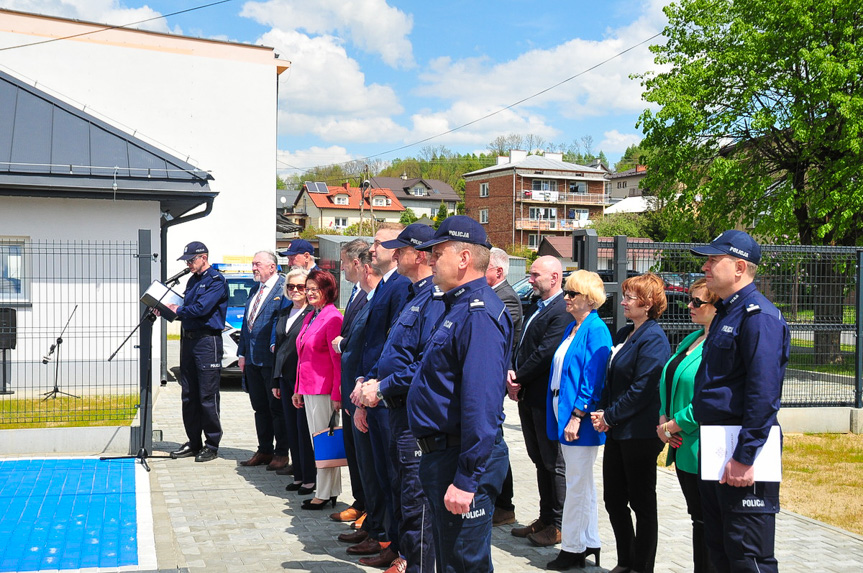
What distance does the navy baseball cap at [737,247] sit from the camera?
4.14 meters

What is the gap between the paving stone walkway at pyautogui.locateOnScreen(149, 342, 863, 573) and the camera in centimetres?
562

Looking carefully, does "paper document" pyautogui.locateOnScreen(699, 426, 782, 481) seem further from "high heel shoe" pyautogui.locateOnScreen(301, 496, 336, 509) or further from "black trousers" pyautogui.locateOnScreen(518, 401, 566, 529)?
"high heel shoe" pyautogui.locateOnScreen(301, 496, 336, 509)

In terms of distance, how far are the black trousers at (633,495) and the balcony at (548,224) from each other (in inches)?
3018

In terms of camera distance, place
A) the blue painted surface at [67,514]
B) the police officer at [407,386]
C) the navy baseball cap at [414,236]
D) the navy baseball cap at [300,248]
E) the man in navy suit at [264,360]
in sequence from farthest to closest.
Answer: the man in navy suit at [264,360]
the navy baseball cap at [300,248]
the blue painted surface at [67,514]
the navy baseball cap at [414,236]
the police officer at [407,386]

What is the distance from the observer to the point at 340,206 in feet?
350

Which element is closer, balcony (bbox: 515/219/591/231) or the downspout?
the downspout

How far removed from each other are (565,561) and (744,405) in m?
2.12

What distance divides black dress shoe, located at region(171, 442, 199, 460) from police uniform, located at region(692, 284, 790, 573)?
6.46 m

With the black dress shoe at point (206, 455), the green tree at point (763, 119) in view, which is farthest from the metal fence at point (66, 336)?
the green tree at point (763, 119)

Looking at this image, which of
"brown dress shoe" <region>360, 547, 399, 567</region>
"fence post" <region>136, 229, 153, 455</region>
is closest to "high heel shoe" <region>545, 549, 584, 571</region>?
"brown dress shoe" <region>360, 547, 399, 567</region>

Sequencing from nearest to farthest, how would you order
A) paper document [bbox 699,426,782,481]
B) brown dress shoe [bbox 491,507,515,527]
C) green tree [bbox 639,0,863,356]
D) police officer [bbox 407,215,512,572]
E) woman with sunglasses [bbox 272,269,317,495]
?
police officer [bbox 407,215,512,572] → paper document [bbox 699,426,782,481] → brown dress shoe [bbox 491,507,515,527] → woman with sunglasses [bbox 272,269,317,495] → green tree [bbox 639,0,863,356]

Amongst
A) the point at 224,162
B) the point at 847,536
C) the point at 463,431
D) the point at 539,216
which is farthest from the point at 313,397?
the point at 539,216

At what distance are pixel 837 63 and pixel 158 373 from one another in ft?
54.2

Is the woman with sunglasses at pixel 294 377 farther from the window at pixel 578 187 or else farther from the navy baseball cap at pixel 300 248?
the window at pixel 578 187
